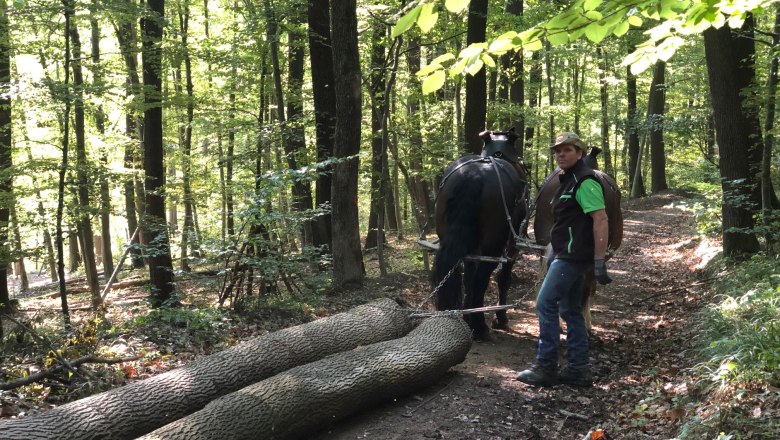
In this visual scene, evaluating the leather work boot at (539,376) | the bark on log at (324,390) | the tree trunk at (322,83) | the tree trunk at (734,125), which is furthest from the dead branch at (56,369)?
the tree trunk at (734,125)

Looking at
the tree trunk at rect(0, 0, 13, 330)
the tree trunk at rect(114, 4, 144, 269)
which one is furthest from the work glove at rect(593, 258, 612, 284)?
the tree trunk at rect(0, 0, 13, 330)

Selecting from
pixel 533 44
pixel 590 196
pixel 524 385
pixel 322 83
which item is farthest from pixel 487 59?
pixel 322 83

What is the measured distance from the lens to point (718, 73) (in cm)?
845

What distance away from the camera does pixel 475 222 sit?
20.2 feet

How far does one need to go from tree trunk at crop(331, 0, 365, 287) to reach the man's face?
362 cm

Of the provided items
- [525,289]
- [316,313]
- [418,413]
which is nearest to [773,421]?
[418,413]

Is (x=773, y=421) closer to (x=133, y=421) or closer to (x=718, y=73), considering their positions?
(x=133, y=421)

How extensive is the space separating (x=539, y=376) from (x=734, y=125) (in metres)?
5.83

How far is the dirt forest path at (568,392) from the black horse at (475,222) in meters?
0.69

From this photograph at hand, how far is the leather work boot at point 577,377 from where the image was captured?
205 inches

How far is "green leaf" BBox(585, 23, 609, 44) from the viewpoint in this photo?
2.46m

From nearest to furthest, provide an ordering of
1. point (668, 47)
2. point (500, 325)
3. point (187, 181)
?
point (668, 47) → point (500, 325) → point (187, 181)

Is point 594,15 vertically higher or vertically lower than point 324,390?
higher

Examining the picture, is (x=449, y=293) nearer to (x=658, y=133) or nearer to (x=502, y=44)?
(x=502, y=44)
